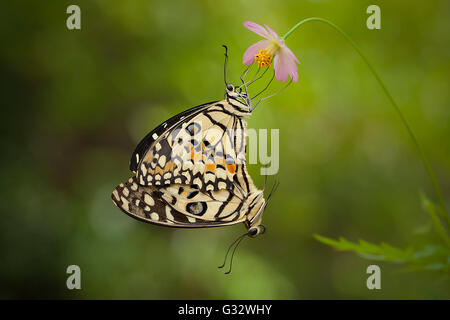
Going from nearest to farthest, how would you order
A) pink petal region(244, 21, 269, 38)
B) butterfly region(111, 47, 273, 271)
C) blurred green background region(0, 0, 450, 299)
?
1. pink petal region(244, 21, 269, 38)
2. butterfly region(111, 47, 273, 271)
3. blurred green background region(0, 0, 450, 299)

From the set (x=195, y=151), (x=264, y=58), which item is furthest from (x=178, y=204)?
(x=264, y=58)

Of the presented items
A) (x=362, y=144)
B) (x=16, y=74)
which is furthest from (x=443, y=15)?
(x=16, y=74)

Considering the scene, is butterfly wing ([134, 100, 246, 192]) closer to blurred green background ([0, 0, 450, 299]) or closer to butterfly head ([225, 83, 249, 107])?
butterfly head ([225, 83, 249, 107])

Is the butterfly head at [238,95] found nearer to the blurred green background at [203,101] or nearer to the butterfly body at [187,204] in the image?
the butterfly body at [187,204]

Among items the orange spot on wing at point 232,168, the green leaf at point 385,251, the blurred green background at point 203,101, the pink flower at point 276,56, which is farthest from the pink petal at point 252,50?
the blurred green background at point 203,101

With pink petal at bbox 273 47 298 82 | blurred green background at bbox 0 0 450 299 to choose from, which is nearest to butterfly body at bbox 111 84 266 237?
pink petal at bbox 273 47 298 82
